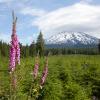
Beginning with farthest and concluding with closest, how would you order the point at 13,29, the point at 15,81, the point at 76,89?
the point at 76,89 → the point at 15,81 → the point at 13,29

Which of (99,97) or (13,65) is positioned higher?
(13,65)

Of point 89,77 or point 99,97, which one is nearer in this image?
point 99,97

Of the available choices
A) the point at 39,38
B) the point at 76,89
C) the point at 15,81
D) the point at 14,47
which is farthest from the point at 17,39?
the point at 39,38

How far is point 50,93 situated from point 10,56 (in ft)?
48.8

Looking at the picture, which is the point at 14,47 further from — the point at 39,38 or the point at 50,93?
the point at 39,38

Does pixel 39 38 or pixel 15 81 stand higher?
pixel 39 38

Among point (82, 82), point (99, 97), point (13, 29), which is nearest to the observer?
point (13, 29)

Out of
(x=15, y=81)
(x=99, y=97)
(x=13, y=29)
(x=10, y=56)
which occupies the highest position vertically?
(x=13, y=29)

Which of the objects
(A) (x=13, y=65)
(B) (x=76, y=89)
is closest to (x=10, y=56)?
(A) (x=13, y=65)

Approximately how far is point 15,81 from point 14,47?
0.77 metres

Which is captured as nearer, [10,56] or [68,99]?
[10,56]

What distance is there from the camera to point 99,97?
33.6 m

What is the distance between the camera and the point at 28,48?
484ft

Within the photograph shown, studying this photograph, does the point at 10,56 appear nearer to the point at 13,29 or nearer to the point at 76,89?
the point at 13,29
